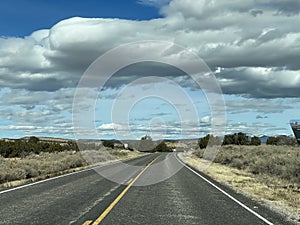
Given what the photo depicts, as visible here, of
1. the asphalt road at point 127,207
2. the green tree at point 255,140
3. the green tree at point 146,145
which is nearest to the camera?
the asphalt road at point 127,207

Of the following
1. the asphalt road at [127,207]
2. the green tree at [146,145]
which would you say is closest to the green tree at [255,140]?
the green tree at [146,145]

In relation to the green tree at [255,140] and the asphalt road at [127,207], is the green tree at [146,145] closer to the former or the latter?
the green tree at [255,140]

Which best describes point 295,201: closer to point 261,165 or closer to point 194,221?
point 194,221

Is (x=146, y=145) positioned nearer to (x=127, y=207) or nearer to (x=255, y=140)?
(x=255, y=140)

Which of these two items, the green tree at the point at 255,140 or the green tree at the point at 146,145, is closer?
the green tree at the point at 255,140

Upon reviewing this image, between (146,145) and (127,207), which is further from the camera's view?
(146,145)

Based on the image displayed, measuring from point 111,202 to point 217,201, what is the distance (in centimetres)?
349

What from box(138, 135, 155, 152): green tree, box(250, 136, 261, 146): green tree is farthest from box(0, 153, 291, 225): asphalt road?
box(138, 135, 155, 152): green tree

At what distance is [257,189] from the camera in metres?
17.2

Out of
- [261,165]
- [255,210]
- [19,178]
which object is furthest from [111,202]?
[261,165]

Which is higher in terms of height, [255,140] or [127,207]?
[255,140]

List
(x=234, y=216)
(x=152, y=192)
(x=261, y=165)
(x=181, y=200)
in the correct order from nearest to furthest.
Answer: (x=234, y=216) < (x=181, y=200) < (x=152, y=192) < (x=261, y=165)

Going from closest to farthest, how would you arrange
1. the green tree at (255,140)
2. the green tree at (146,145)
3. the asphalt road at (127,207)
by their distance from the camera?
the asphalt road at (127,207)
the green tree at (255,140)
the green tree at (146,145)

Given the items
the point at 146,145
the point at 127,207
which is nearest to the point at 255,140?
the point at 146,145
